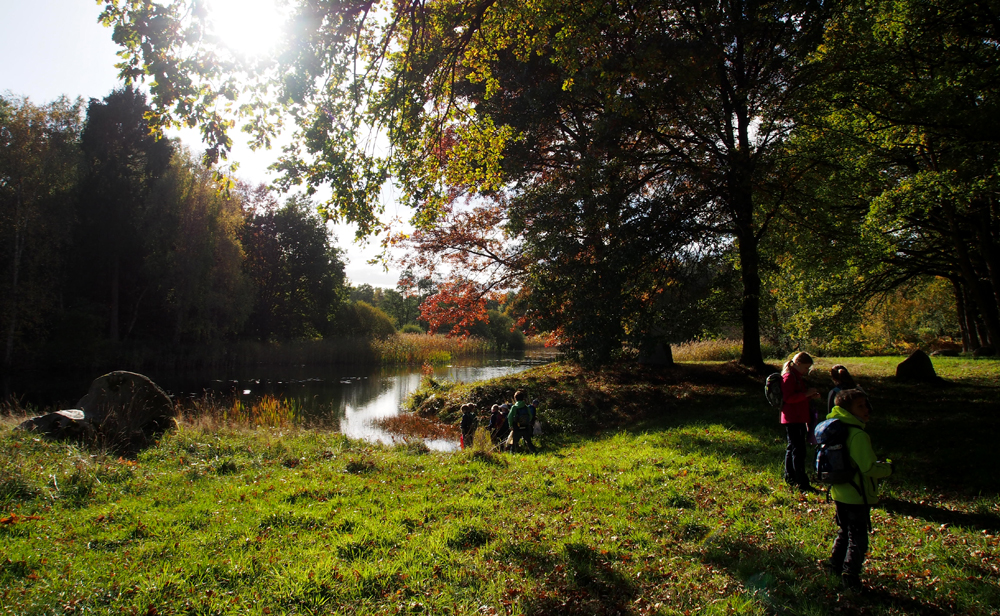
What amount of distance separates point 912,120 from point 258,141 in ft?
39.0

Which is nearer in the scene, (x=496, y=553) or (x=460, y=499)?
(x=496, y=553)

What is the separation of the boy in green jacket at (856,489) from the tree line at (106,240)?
21.8 meters

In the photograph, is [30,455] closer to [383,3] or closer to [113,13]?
[113,13]

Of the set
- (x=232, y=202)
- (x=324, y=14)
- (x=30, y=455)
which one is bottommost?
(x=30, y=455)

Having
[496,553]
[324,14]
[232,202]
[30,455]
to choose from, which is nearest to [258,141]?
[324,14]

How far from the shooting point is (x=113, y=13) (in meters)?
5.96

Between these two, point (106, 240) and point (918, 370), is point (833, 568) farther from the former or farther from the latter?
point (106, 240)

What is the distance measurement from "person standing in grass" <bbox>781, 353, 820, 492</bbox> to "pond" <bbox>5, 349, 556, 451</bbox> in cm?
747

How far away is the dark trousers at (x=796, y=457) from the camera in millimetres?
6176

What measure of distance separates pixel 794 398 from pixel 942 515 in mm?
1777

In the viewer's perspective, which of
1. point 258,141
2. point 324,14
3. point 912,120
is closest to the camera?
point 324,14

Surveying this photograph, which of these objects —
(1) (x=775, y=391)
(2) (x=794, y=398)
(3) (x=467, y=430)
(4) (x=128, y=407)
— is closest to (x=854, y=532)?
(2) (x=794, y=398)

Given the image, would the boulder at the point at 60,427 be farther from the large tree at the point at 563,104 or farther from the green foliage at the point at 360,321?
the green foliage at the point at 360,321

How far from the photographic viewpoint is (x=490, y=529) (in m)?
5.01
